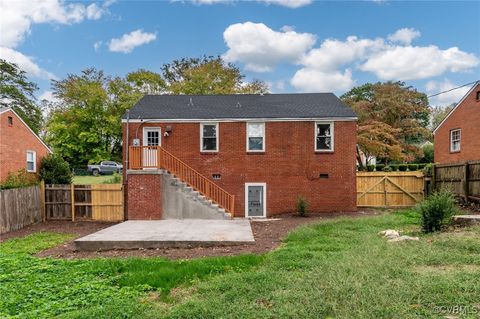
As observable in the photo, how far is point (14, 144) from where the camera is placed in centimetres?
1614

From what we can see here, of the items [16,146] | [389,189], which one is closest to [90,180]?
[16,146]

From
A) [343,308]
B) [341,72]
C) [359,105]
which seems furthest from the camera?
[359,105]

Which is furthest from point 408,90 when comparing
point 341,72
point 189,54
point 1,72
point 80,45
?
point 1,72

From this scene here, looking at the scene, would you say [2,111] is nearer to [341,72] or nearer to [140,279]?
[140,279]

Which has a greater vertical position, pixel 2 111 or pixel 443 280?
pixel 2 111

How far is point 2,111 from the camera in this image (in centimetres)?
1527

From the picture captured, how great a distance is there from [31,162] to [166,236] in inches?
529

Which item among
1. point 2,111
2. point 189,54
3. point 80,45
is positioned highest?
point 189,54

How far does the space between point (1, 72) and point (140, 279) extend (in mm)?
36893

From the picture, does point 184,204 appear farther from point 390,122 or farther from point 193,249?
point 390,122

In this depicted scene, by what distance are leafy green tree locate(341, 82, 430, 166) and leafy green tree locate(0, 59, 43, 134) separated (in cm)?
3421

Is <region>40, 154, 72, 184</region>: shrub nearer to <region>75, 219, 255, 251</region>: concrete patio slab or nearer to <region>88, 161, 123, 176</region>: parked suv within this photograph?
<region>75, 219, 255, 251</region>: concrete patio slab

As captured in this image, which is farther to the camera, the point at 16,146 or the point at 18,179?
the point at 16,146

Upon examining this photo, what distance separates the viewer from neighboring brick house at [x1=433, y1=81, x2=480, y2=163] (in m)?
17.8
